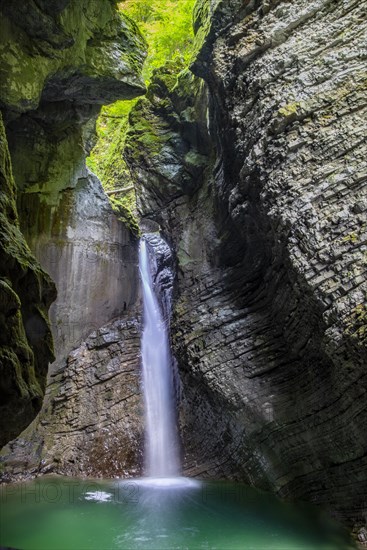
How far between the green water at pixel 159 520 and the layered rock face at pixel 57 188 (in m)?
1.53

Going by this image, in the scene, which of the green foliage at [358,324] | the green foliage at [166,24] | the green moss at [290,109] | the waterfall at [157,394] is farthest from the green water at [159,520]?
the green foliage at [166,24]

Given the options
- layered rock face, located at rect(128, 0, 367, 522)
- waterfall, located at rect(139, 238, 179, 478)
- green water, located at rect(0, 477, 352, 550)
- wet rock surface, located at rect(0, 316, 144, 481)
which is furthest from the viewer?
waterfall, located at rect(139, 238, 179, 478)

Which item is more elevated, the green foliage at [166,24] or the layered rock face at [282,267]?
the green foliage at [166,24]

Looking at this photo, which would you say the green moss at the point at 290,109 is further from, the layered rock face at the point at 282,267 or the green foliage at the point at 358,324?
the green foliage at the point at 358,324

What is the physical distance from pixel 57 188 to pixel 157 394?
22.3 feet

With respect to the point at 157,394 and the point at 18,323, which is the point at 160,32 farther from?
the point at 18,323

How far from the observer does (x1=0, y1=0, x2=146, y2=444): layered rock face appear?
19.3 ft

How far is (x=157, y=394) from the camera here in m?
11.9

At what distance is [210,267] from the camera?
36.9 ft

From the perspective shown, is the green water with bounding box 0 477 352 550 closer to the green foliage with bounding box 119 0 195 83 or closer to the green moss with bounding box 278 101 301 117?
the green moss with bounding box 278 101 301 117

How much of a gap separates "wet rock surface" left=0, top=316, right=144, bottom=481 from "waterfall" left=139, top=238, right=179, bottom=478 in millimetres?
233

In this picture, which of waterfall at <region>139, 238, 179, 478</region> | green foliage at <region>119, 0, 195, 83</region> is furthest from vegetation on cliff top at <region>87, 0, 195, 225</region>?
waterfall at <region>139, 238, 179, 478</region>

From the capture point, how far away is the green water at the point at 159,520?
5.68 metres

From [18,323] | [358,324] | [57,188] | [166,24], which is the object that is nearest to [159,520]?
[18,323]
